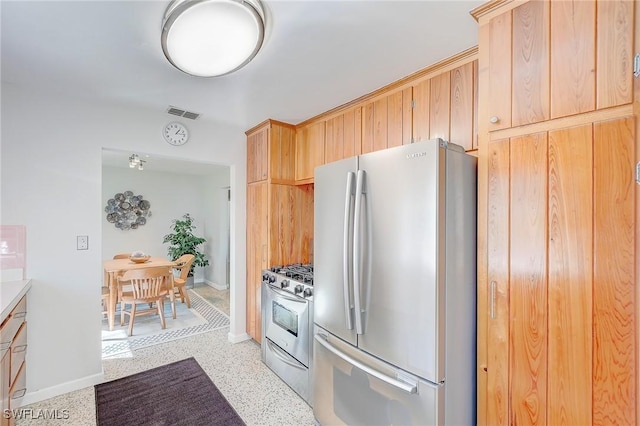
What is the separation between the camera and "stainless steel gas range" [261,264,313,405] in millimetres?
2285

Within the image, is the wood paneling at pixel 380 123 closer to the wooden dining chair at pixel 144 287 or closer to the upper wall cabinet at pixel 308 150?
the upper wall cabinet at pixel 308 150

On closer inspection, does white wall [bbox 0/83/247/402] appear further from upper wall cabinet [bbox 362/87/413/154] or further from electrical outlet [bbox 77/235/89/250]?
upper wall cabinet [bbox 362/87/413/154]

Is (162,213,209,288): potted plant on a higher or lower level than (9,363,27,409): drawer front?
higher

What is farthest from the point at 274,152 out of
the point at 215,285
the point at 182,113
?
the point at 215,285

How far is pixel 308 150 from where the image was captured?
3062 millimetres

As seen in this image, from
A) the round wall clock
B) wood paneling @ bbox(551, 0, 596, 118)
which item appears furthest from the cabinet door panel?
the round wall clock

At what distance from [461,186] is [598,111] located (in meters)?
0.55

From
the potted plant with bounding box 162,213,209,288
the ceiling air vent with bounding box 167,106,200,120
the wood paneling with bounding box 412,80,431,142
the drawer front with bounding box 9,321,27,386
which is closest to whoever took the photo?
the drawer front with bounding box 9,321,27,386

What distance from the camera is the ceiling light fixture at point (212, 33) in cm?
134

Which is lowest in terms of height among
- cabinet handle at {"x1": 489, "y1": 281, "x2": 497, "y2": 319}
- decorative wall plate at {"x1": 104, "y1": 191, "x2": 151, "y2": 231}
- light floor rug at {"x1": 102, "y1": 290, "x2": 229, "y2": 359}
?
light floor rug at {"x1": 102, "y1": 290, "x2": 229, "y2": 359}

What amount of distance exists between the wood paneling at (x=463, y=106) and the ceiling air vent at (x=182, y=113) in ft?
7.65

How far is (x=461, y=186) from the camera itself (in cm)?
143

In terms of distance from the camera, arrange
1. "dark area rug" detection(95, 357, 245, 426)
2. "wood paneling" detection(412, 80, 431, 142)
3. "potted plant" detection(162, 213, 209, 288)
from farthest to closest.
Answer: "potted plant" detection(162, 213, 209, 288)
"dark area rug" detection(95, 357, 245, 426)
"wood paneling" detection(412, 80, 431, 142)

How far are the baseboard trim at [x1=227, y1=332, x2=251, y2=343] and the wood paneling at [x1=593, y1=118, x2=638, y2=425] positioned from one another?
10.1ft
